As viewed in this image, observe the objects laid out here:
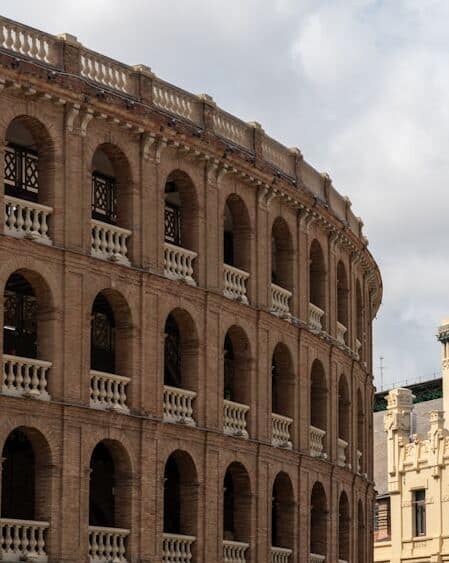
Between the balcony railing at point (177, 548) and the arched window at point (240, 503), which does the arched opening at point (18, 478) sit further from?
the arched window at point (240, 503)

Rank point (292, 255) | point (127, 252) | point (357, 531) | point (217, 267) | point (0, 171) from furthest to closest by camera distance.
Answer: point (357, 531) < point (292, 255) < point (217, 267) < point (127, 252) < point (0, 171)

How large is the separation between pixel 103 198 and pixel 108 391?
7.04 metres

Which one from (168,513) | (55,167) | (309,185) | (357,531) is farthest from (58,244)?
(357,531)

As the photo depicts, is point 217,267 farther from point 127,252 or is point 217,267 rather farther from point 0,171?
point 0,171

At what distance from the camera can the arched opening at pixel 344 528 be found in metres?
65.2

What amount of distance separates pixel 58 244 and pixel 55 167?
6.99 feet

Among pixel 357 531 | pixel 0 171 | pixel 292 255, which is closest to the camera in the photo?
pixel 0 171

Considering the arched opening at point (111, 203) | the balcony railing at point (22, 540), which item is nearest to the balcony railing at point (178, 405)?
the arched opening at point (111, 203)

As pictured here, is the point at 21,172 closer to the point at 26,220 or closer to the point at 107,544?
the point at 26,220

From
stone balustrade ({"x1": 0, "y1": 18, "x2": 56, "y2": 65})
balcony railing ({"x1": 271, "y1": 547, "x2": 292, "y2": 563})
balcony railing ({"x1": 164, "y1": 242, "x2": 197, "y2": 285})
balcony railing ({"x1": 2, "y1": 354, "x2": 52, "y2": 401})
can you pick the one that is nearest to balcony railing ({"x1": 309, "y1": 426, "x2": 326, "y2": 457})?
balcony railing ({"x1": 271, "y1": 547, "x2": 292, "y2": 563})

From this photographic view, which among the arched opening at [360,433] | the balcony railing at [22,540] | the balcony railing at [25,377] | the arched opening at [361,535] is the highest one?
the arched opening at [360,433]

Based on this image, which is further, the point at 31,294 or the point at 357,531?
the point at 357,531

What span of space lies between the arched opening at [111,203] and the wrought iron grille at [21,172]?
174 cm

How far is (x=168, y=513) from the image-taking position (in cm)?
5725
